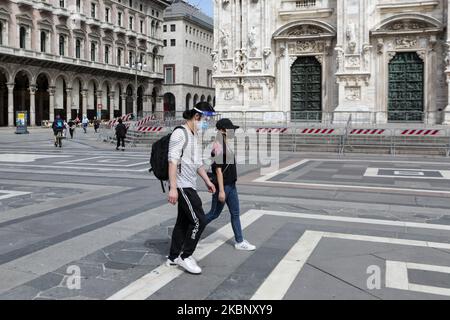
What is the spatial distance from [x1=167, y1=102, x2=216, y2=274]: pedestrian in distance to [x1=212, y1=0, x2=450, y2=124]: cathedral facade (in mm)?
23310

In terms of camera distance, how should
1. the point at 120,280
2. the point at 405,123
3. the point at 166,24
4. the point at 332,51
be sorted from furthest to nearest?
the point at 166,24
the point at 332,51
the point at 405,123
the point at 120,280

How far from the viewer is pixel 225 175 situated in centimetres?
636

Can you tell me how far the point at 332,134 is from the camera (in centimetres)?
2348

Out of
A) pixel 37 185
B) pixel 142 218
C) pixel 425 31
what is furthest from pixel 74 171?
pixel 425 31

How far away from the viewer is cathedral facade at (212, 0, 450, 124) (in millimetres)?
28219

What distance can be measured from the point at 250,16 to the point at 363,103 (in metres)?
9.40

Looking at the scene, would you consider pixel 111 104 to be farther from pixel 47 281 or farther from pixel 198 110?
pixel 47 281

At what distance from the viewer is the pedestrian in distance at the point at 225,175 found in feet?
20.6

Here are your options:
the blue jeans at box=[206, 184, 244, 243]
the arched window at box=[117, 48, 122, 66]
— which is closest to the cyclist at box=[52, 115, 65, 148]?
the blue jeans at box=[206, 184, 244, 243]

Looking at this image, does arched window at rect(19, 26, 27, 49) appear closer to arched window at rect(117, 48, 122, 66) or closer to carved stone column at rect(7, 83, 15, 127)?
carved stone column at rect(7, 83, 15, 127)

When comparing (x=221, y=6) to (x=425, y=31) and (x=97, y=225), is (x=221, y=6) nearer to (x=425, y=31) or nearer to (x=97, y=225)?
(x=425, y=31)

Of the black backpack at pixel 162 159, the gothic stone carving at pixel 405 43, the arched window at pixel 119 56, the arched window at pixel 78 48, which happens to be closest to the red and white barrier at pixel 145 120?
the gothic stone carving at pixel 405 43

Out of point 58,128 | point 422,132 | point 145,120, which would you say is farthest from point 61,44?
point 422,132

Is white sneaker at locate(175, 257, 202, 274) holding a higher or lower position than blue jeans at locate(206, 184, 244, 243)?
lower
